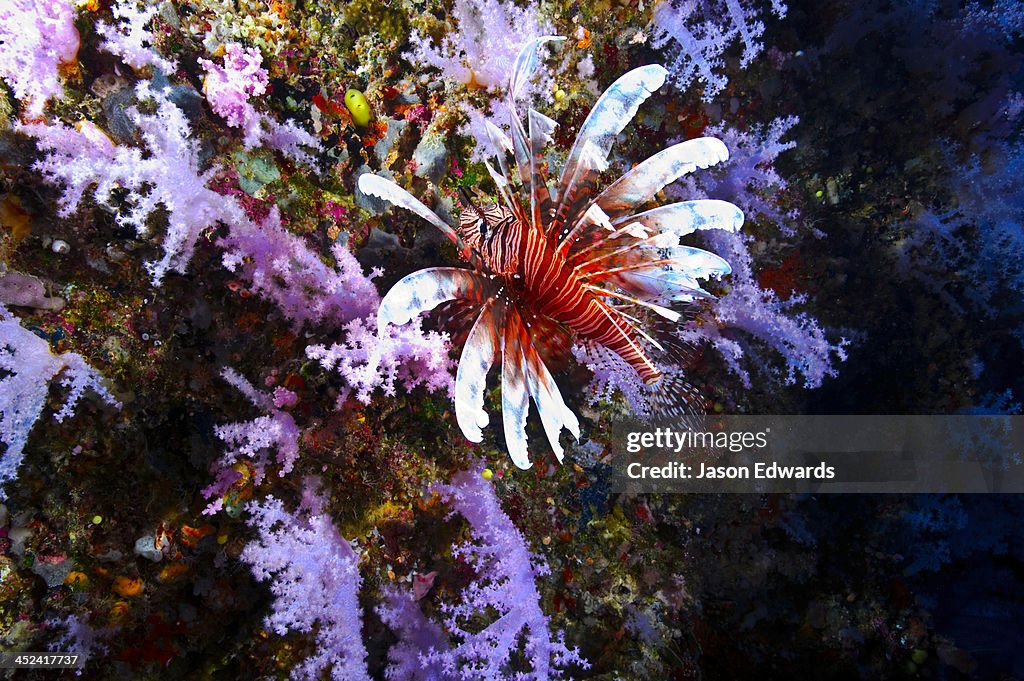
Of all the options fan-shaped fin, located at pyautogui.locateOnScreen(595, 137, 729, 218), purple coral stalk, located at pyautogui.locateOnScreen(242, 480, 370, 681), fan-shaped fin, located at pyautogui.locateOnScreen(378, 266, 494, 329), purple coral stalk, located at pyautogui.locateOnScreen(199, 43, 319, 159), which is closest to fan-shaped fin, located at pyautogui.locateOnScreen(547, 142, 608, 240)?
fan-shaped fin, located at pyautogui.locateOnScreen(595, 137, 729, 218)

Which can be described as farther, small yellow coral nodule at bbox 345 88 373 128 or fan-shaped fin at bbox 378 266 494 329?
small yellow coral nodule at bbox 345 88 373 128

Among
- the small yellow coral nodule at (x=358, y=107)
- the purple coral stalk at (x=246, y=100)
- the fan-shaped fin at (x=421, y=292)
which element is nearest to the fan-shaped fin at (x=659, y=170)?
the fan-shaped fin at (x=421, y=292)

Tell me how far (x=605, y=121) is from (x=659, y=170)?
30cm

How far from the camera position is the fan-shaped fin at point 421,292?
1.52m

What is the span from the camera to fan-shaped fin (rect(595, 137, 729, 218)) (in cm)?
172

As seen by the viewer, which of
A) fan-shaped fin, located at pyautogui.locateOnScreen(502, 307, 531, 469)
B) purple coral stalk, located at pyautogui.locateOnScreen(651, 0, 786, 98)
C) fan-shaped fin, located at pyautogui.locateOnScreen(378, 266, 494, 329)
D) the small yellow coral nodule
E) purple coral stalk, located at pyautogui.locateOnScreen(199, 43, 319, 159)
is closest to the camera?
fan-shaped fin, located at pyautogui.locateOnScreen(378, 266, 494, 329)

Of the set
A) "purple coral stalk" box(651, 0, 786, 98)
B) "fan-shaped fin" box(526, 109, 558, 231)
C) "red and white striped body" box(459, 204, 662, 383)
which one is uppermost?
"purple coral stalk" box(651, 0, 786, 98)

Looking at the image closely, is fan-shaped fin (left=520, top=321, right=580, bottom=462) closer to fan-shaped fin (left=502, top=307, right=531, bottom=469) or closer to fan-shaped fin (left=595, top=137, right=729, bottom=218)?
fan-shaped fin (left=502, top=307, right=531, bottom=469)

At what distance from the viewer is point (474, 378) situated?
1.72m

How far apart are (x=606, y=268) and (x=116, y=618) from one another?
8.46 feet

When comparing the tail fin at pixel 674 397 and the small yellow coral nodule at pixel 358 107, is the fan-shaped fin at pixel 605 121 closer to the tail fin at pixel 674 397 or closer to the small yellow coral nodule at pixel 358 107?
the tail fin at pixel 674 397

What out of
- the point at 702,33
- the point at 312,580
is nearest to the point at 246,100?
the point at 312,580

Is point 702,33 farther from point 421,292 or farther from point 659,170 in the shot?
point 421,292

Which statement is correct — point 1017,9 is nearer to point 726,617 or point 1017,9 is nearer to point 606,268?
point 606,268
